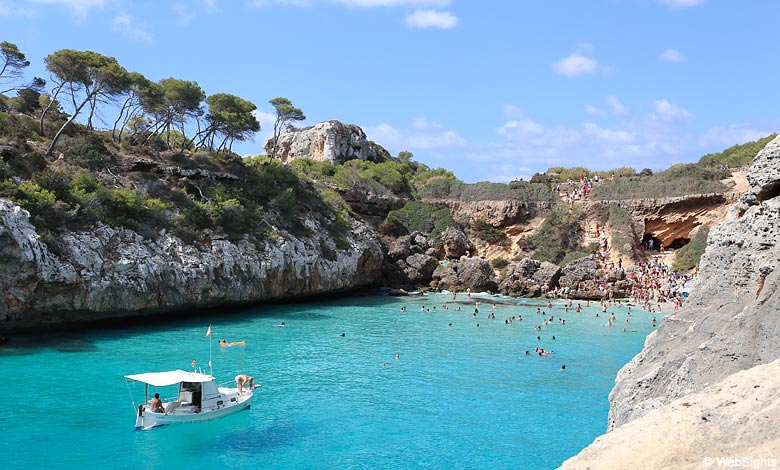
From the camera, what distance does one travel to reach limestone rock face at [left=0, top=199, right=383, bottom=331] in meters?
28.7

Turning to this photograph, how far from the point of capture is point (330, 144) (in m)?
81.2

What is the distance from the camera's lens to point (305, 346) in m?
30.6

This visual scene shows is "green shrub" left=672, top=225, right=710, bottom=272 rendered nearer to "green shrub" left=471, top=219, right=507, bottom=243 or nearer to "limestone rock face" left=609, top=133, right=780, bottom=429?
"green shrub" left=471, top=219, right=507, bottom=243

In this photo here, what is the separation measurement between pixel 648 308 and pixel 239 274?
3084 centimetres

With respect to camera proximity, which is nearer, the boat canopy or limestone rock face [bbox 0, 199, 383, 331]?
the boat canopy

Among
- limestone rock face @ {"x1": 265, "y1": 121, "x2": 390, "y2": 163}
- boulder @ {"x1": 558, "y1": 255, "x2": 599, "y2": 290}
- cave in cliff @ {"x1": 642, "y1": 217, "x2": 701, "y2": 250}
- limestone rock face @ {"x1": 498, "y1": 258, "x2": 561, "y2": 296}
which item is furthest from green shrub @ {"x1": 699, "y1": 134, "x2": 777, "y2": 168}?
limestone rock face @ {"x1": 265, "y1": 121, "x2": 390, "y2": 163}

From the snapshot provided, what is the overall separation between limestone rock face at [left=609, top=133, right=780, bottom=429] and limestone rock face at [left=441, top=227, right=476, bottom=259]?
171 feet

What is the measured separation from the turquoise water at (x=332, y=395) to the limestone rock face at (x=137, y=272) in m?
1.66

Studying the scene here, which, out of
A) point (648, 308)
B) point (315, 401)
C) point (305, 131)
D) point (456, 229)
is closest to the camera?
point (315, 401)

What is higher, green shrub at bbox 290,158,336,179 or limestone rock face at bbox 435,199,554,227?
green shrub at bbox 290,158,336,179

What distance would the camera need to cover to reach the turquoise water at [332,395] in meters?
16.3

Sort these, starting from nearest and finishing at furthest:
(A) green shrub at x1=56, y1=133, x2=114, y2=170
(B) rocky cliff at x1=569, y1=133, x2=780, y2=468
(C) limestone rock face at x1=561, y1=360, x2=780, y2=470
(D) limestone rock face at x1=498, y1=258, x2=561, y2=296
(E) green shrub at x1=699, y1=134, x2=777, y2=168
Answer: (C) limestone rock face at x1=561, y1=360, x2=780, y2=470
(B) rocky cliff at x1=569, y1=133, x2=780, y2=468
(A) green shrub at x1=56, y1=133, x2=114, y2=170
(D) limestone rock face at x1=498, y1=258, x2=561, y2=296
(E) green shrub at x1=699, y1=134, x2=777, y2=168

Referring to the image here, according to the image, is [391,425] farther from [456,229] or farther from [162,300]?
[456,229]

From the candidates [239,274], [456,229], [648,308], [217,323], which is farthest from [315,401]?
[456,229]
